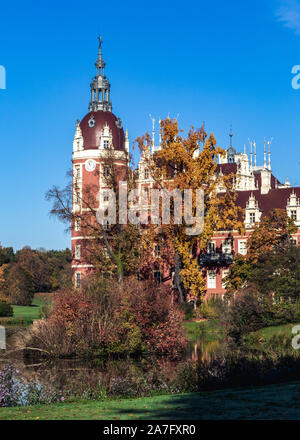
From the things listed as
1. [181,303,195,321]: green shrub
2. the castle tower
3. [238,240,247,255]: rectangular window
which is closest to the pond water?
[181,303,195,321]: green shrub

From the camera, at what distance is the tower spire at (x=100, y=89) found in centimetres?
6269

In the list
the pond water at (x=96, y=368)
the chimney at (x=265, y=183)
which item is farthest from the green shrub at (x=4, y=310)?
the chimney at (x=265, y=183)

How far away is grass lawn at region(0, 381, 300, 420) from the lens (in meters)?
13.5

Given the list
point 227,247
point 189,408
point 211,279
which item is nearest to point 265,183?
point 227,247

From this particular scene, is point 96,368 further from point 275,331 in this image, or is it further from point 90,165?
point 90,165

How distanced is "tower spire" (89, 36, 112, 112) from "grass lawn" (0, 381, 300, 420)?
4871 cm

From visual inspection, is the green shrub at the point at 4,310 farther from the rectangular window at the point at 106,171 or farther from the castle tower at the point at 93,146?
the rectangular window at the point at 106,171

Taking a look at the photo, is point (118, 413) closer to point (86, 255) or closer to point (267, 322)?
point (267, 322)

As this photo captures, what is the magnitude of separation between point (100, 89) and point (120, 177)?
42.2 feet

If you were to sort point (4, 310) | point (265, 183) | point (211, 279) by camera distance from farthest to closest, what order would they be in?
1. point (265, 183)
2. point (211, 279)
3. point (4, 310)

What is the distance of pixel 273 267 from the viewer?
41375 millimetres

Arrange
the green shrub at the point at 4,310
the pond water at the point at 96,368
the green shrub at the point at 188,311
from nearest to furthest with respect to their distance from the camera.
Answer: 1. the pond water at the point at 96,368
2. the green shrub at the point at 188,311
3. the green shrub at the point at 4,310

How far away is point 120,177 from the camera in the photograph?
53938 mm

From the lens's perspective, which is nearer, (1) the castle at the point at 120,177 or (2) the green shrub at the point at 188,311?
(2) the green shrub at the point at 188,311
